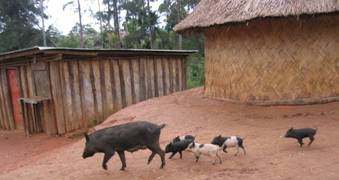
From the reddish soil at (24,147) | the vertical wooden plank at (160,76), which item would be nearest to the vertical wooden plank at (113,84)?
the vertical wooden plank at (160,76)

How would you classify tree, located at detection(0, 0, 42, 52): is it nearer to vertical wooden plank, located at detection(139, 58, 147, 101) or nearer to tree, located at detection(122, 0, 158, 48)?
tree, located at detection(122, 0, 158, 48)

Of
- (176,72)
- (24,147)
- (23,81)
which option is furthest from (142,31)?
(24,147)

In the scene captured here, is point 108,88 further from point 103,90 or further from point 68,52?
point 68,52

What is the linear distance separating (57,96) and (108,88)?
201 cm

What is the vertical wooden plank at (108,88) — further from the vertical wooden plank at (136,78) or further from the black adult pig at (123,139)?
the black adult pig at (123,139)

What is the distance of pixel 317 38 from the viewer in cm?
1103

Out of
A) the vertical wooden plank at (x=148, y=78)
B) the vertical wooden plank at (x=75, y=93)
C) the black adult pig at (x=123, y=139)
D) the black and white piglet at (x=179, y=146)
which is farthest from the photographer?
the vertical wooden plank at (x=148, y=78)

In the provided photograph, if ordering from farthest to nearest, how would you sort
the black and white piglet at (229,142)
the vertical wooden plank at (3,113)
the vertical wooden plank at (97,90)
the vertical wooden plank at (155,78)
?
1. the vertical wooden plank at (155,78)
2. the vertical wooden plank at (3,113)
3. the vertical wooden plank at (97,90)
4. the black and white piglet at (229,142)

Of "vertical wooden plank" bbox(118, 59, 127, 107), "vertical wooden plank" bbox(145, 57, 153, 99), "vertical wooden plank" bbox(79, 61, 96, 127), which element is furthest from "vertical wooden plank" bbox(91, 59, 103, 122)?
"vertical wooden plank" bbox(145, 57, 153, 99)

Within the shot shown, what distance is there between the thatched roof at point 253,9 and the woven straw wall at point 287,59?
382mm

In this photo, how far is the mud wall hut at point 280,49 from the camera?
10656 mm

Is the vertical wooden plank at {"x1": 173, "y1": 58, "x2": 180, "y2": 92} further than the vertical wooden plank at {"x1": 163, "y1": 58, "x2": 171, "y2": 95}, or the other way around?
the vertical wooden plank at {"x1": 173, "y1": 58, "x2": 180, "y2": 92}

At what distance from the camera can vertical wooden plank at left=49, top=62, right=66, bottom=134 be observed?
12.7 meters

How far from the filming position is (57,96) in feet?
42.0
